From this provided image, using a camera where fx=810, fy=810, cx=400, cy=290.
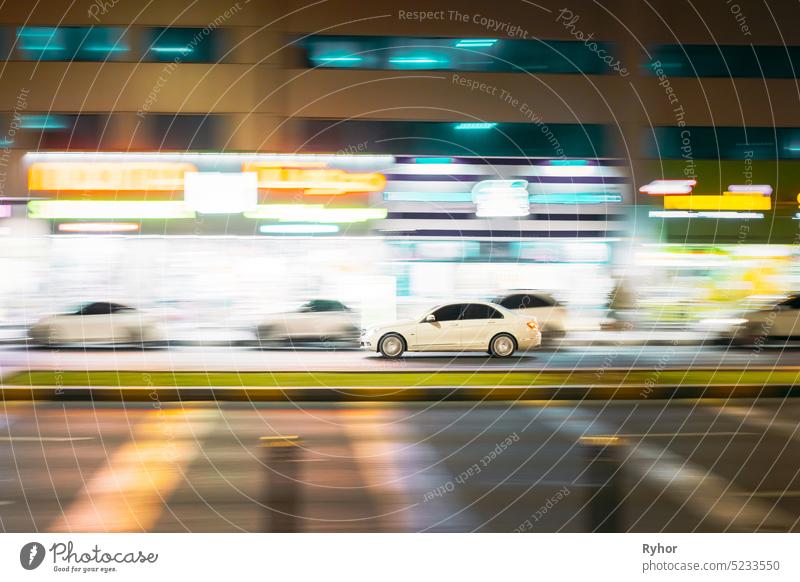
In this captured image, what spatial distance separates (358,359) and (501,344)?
10.7ft

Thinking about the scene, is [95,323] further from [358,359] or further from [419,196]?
[419,196]

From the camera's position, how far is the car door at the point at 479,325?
59.7ft

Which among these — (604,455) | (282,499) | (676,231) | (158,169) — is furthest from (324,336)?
(604,455)

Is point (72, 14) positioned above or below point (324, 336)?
above

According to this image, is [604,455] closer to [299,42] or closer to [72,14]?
[299,42]

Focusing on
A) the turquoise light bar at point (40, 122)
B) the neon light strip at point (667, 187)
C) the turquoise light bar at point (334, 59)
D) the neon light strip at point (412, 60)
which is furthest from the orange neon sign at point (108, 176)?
the neon light strip at point (667, 187)

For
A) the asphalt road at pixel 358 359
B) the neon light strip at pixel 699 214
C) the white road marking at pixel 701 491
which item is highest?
the neon light strip at pixel 699 214

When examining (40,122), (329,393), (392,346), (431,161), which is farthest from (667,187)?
(40,122)

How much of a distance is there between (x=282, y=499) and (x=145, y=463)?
185 centimetres

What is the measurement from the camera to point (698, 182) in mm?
22844

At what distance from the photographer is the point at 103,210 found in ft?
66.0

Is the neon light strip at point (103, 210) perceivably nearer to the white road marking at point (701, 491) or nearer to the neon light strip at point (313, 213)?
the neon light strip at point (313, 213)

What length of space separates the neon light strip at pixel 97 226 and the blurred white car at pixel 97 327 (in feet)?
6.32
